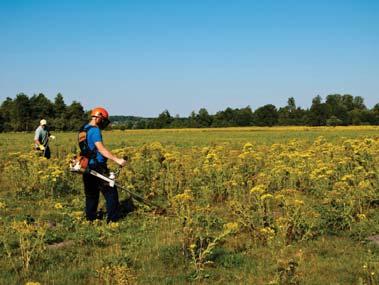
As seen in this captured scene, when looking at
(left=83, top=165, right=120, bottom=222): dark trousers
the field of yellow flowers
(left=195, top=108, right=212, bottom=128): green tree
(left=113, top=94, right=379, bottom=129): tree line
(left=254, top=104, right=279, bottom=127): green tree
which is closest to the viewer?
the field of yellow flowers

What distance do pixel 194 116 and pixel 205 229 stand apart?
368ft

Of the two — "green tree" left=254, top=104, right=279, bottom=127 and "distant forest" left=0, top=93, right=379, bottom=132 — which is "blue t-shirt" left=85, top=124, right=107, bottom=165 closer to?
"distant forest" left=0, top=93, right=379, bottom=132

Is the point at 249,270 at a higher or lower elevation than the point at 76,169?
lower

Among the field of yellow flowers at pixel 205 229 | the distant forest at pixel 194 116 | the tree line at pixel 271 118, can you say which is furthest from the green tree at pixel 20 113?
the field of yellow flowers at pixel 205 229

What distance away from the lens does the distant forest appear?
97.2 metres

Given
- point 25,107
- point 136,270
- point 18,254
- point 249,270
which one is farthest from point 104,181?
point 25,107

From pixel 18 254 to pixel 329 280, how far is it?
4584 mm

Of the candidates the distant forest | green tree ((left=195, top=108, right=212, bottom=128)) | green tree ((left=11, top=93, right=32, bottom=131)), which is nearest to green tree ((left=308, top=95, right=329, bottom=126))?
the distant forest

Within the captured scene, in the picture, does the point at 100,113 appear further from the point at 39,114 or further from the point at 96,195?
the point at 39,114

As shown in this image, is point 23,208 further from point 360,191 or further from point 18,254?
point 360,191

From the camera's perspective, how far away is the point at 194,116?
120 meters

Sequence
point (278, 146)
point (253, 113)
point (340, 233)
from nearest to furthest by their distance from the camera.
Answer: point (340, 233)
point (278, 146)
point (253, 113)

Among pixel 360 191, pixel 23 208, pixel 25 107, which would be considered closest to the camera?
pixel 360 191

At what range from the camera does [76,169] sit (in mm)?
9219
